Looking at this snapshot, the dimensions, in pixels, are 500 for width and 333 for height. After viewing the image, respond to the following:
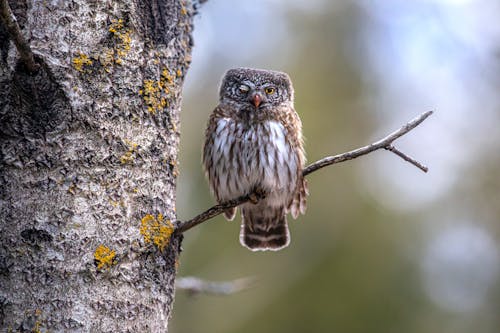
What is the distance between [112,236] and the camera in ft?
6.85

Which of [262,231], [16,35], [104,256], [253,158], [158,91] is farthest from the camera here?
[262,231]

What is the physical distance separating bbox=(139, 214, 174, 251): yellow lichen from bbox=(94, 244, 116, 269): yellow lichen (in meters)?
0.14

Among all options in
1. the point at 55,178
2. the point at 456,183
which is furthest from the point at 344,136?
the point at 55,178

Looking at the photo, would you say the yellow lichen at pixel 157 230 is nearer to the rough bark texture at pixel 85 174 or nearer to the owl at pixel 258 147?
the rough bark texture at pixel 85 174

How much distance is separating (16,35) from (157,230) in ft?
2.55

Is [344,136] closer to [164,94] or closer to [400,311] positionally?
[400,311]

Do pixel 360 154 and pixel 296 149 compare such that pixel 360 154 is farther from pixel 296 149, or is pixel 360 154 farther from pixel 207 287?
pixel 296 149

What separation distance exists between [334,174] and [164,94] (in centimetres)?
556

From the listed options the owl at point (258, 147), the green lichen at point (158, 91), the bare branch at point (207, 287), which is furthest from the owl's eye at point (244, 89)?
the green lichen at point (158, 91)

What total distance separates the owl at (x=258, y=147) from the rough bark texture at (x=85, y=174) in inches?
53.8

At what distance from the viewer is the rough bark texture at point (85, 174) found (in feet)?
6.46

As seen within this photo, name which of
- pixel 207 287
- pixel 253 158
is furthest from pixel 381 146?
pixel 253 158

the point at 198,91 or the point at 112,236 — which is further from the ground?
the point at 198,91

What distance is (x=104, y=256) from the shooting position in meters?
2.05
